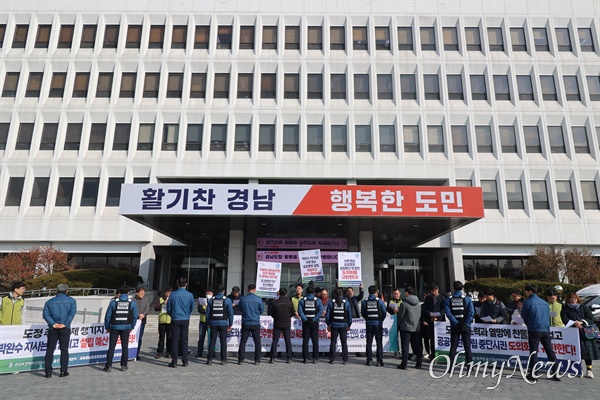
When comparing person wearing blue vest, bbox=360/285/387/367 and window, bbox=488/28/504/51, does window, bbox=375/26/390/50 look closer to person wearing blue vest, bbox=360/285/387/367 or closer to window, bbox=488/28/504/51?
window, bbox=488/28/504/51

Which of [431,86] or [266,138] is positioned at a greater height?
[431,86]

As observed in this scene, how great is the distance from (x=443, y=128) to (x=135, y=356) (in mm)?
22594

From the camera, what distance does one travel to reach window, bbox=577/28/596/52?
28188 millimetres

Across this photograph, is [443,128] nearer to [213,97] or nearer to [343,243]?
[343,243]

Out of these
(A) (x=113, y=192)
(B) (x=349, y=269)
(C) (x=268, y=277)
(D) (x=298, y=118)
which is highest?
(D) (x=298, y=118)

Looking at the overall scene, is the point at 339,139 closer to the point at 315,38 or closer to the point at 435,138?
the point at 435,138

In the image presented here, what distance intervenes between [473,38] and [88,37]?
2619 centimetres

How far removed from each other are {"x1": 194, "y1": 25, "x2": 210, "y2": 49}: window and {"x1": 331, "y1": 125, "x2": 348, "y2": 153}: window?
10.5 metres

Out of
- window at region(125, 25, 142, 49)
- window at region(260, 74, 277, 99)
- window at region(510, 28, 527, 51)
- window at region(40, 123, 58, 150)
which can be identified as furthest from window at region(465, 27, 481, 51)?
window at region(40, 123, 58, 150)

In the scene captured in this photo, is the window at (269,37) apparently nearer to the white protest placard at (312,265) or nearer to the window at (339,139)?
the window at (339,139)

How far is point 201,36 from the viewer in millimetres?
28125

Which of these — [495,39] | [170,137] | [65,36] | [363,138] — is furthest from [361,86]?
[65,36]

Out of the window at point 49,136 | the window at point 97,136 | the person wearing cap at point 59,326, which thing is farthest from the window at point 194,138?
the person wearing cap at point 59,326

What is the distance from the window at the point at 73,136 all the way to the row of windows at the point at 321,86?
2.14 metres
